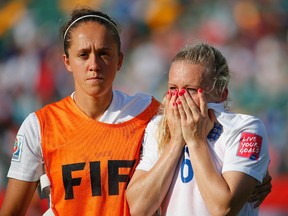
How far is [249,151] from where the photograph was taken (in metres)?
2.93

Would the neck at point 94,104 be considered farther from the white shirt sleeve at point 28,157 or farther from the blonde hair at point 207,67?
the blonde hair at point 207,67

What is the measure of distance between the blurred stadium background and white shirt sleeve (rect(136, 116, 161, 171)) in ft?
15.7

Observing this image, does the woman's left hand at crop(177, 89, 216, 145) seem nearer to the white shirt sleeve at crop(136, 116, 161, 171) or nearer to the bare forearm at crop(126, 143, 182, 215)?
the bare forearm at crop(126, 143, 182, 215)

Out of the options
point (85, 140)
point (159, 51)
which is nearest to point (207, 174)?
point (85, 140)

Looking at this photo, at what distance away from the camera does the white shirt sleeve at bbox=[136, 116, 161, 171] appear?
3146mm

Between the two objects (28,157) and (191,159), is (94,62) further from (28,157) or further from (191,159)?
(191,159)

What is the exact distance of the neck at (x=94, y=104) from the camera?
3537mm

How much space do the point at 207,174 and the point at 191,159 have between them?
0.11 metres

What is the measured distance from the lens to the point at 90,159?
3.40 m

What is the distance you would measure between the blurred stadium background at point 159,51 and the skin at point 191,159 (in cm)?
508

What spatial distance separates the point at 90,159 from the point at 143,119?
372 mm

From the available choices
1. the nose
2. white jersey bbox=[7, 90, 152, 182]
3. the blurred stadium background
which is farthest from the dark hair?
the blurred stadium background

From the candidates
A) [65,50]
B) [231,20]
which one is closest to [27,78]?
[231,20]

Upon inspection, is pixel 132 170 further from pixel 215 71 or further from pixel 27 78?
pixel 27 78
